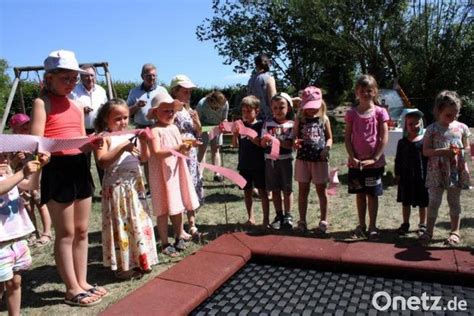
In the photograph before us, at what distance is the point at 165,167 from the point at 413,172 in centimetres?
244

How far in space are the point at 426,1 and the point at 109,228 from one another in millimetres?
13022

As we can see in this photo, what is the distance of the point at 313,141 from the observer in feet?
14.0

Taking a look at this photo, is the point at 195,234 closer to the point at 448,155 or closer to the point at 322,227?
the point at 322,227

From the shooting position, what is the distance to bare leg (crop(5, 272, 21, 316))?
2620 millimetres

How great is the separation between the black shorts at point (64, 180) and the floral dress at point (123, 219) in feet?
1.22

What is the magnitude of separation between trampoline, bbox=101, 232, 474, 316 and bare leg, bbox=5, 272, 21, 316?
518mm

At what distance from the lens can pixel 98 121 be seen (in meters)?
3.45

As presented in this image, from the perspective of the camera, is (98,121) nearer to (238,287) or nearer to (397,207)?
(238,287)

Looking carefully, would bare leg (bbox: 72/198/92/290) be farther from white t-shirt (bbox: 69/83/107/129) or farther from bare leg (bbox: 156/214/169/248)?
white t-shirt (bbox: 69/83/107/129)

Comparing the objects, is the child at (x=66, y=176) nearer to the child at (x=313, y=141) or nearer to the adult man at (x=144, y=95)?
the child at (x=313, y=141)

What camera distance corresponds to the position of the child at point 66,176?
2.88 meters

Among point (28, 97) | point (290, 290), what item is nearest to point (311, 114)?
point (290, 290)

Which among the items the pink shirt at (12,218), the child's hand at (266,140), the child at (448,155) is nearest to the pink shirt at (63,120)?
the pink shirt at (12,218)

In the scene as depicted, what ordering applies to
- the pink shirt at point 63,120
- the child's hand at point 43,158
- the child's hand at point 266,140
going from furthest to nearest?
the child's hand at point 266,140 → the pink shirt at point 63,120 → the child's hand at point 43,158
